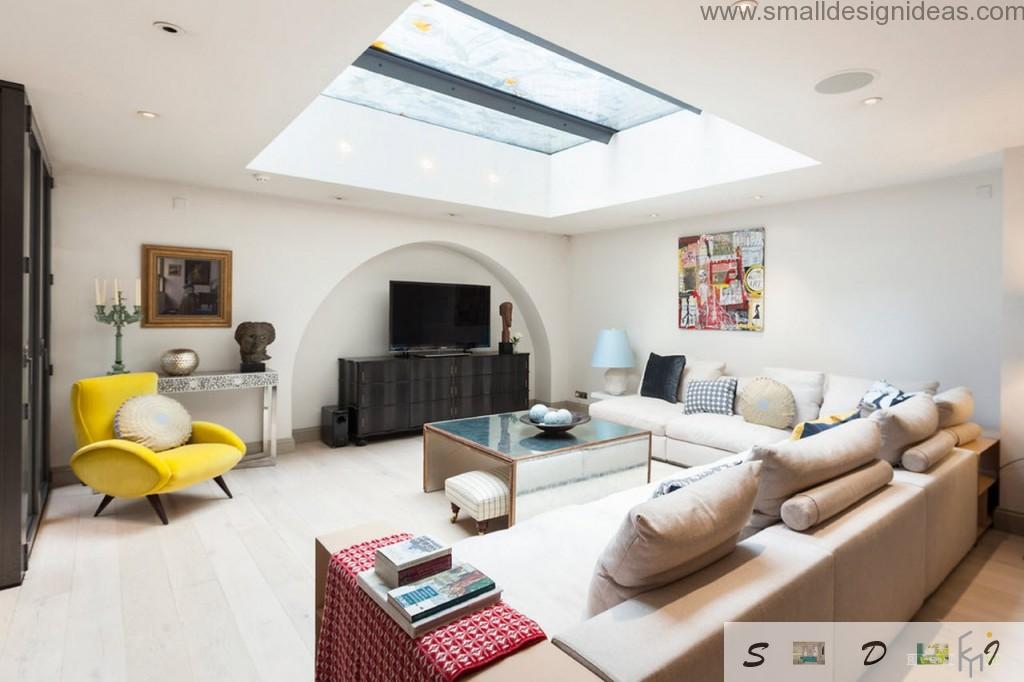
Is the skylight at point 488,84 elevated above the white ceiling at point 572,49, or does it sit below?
above

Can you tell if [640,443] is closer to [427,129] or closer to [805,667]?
[805,667]

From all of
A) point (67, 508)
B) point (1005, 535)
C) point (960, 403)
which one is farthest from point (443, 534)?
point (1005, 535)

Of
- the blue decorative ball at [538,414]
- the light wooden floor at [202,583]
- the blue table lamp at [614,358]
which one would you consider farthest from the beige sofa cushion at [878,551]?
the blue table lamp at [614,358]

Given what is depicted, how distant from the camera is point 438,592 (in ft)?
4.50

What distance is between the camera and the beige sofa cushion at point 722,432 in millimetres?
4098

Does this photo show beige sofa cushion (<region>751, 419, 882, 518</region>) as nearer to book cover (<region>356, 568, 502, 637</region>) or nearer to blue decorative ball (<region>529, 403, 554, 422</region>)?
book cover (<region>356, 568, 502, 637</region>)

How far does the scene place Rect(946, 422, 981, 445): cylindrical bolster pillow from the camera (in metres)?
3.10

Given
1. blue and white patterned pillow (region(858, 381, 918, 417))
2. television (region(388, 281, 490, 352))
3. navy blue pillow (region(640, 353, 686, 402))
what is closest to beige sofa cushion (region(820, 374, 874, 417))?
blue and white patterned pillow (region(858, 381, 918, 417))

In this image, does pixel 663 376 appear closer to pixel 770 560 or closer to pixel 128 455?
pixel 770 560

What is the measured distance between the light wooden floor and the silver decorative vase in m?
0.92

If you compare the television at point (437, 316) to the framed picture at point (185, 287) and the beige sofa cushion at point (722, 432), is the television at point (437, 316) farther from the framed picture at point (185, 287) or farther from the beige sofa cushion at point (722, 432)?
the beige sofa cushion at point (722, 432)

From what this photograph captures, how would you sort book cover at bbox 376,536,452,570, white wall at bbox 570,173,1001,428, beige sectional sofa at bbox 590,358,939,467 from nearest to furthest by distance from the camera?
book cover at bbox 376,536,452,570
white wall at bbox 570,173,1001,428
beige sectional sofa at bbox 590,358,939,467

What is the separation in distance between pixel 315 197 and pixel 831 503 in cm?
458

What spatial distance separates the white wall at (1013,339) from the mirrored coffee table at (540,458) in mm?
2165
